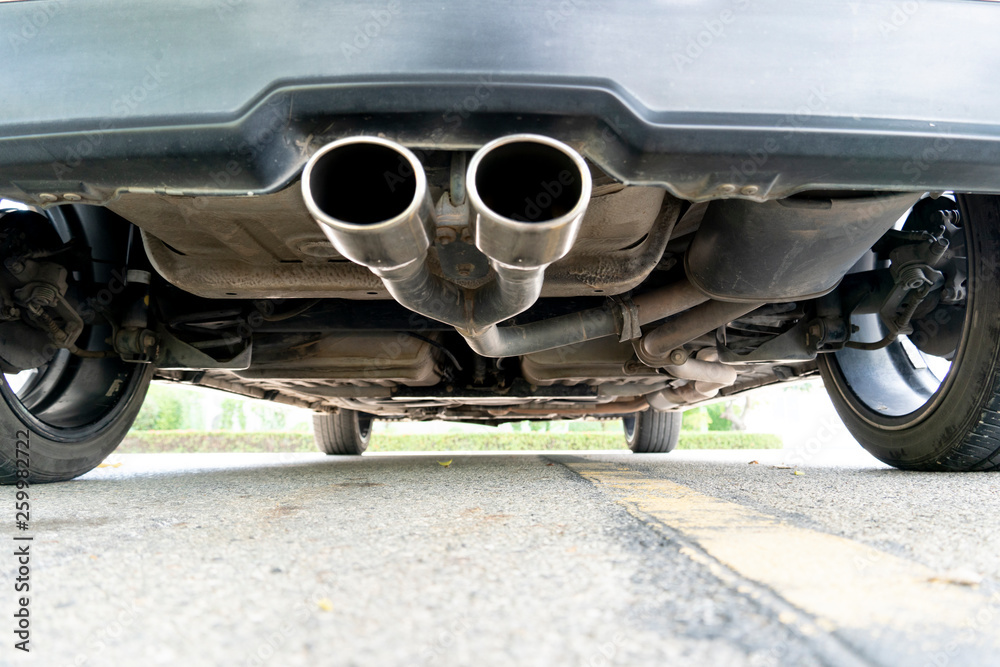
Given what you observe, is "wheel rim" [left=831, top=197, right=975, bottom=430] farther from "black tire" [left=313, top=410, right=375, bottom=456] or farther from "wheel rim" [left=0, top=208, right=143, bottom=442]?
"black tire" [left=313, top=410, right=375, bottom=456]

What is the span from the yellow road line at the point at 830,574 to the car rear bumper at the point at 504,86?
45 cm

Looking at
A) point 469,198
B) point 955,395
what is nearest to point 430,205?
point 469,198

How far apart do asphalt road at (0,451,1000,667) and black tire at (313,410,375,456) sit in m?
2.72

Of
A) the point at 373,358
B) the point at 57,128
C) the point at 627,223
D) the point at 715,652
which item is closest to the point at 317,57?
the point at 57,128

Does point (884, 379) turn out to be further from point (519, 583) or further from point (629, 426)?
point (629, 426)

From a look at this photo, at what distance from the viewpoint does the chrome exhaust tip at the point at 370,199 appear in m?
0.63

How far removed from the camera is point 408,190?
2.46ft

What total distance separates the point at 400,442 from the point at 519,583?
33.0 ft

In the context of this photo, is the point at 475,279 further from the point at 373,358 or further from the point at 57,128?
the point at 373,358

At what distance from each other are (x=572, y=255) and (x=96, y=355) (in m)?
1.27

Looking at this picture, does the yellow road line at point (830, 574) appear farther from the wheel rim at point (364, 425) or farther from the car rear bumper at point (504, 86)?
the wheel rim at point (364, 425)

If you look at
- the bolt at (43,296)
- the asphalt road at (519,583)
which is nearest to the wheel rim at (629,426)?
the asphalt road at (519,583)

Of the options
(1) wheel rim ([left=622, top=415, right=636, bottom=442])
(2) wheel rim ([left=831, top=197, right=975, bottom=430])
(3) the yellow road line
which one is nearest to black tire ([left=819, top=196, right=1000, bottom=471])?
(2) wheel rim ([left=831, top=197, right=975, bottom=430])

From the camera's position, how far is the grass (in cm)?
1032
